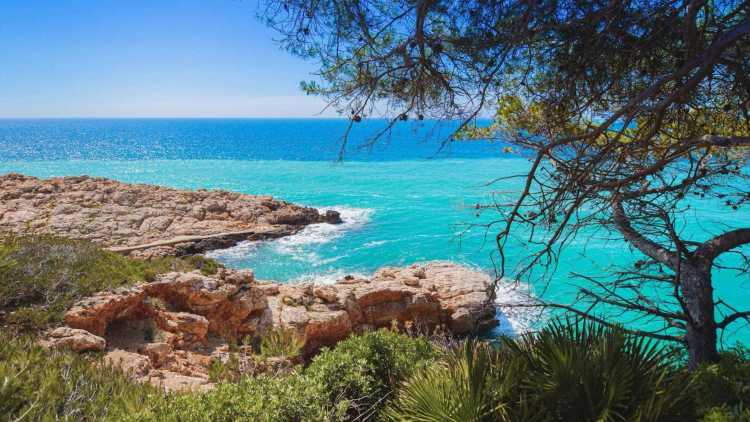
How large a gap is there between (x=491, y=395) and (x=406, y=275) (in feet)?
41.7

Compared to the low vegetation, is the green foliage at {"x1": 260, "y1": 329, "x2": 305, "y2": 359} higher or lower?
lower

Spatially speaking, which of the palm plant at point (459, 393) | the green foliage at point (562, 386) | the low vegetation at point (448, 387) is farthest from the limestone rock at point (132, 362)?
the green foliage at point (562, 386)

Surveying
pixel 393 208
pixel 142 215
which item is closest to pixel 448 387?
pixel 142 215

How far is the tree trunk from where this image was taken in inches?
146

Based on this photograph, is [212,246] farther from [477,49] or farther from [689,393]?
[689,393]

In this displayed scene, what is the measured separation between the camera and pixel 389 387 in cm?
518

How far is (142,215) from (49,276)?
56.2ft

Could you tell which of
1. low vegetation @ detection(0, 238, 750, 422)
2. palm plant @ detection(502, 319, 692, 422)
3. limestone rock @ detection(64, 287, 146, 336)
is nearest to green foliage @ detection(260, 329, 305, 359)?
limestone rock @ detection(64, 287, 146, 336)

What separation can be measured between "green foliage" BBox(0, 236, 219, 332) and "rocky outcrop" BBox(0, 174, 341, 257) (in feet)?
31.3

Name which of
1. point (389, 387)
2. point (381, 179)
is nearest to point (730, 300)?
point (389, 387)

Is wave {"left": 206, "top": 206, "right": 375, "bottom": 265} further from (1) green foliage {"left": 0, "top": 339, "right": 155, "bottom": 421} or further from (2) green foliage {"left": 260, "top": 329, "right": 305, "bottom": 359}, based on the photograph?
(1) green foliage {"left": 0, "top": 339, "right": 155, "bottom": 421}

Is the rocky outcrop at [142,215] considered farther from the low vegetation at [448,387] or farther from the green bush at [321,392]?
the green bush at [321,392]

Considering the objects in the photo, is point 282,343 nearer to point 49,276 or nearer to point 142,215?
point 49,276

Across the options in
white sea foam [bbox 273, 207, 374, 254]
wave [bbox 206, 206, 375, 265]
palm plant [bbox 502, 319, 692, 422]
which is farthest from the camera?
white sea foam [bbox 273, 207, 374, 254]
